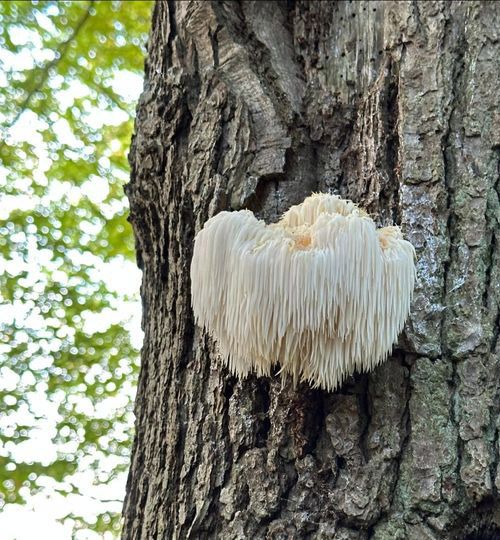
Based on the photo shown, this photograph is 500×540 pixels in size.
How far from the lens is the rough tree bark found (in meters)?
1.73

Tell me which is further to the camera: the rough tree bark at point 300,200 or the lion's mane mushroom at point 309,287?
the rough tree bark at point 300,200

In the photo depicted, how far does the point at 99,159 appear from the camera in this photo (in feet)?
22.1

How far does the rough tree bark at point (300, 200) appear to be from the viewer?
1726 millimetres

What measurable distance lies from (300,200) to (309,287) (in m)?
0.75

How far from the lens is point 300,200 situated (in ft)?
7.25

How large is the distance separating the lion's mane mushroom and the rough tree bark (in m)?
0.22

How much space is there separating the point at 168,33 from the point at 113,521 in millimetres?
6857

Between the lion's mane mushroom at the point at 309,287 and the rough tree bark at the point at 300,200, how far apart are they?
22 centimetres

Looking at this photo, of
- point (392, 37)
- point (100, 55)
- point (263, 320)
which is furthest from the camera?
point (100, 55)

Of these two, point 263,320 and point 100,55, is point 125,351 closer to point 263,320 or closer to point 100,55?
point 100,55

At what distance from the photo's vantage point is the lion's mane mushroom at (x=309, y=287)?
1.55 m

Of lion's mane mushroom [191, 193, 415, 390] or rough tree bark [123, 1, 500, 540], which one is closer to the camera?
lion's mane mushroom [191, 193, 415, 390]

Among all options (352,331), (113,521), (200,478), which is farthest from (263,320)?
(113,521)

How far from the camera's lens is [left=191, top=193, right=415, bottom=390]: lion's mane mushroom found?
1548 millimetres
